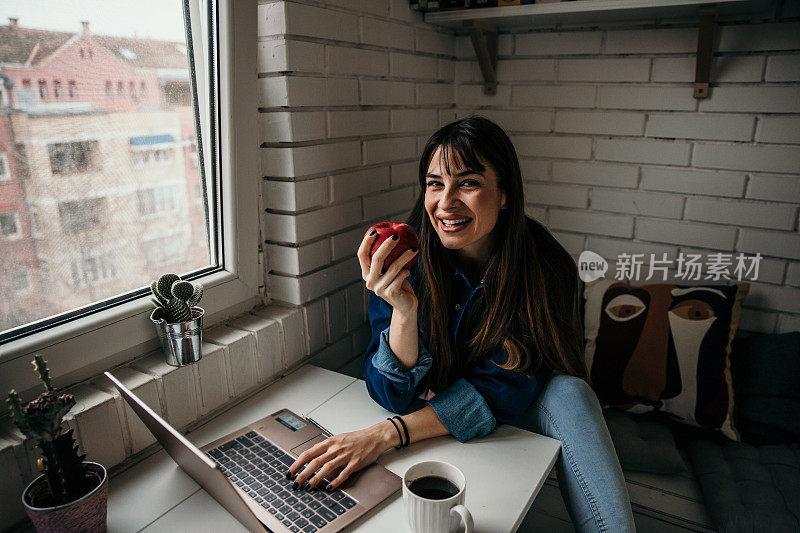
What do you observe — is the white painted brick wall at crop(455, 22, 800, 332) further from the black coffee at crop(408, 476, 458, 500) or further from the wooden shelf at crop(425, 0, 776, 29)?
the black coffee at crop(408, 476, 458, 500)

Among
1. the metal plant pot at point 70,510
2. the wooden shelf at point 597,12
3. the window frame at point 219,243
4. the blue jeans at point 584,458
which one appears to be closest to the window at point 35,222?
the window frame at point 219,243

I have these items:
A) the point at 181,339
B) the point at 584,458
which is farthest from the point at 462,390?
the point at 181,339

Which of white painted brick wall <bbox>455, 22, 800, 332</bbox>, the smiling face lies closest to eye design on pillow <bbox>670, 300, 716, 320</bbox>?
white painted brick wall <bbox>455, 22, 800, 332</bbox>

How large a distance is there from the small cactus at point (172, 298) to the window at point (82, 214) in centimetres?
16

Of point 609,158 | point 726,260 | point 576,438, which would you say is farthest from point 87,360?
point 726,260

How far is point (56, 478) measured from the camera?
2.60ft

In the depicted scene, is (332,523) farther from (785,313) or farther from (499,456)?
(785,313)

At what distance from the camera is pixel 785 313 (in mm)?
1725

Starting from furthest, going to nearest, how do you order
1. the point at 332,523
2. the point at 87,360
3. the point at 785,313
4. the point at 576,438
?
the point at 785,313
the point at 576,438
the point at 87,360
the point at 332,523

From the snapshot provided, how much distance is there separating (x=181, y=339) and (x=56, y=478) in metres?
0.35

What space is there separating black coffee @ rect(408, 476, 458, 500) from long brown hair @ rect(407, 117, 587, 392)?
1.37ft

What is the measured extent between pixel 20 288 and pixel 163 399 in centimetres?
33

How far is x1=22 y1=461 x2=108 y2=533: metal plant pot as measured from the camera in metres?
0.75

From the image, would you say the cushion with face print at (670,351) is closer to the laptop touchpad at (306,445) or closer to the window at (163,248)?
the laptop touchpad at (306,445)
